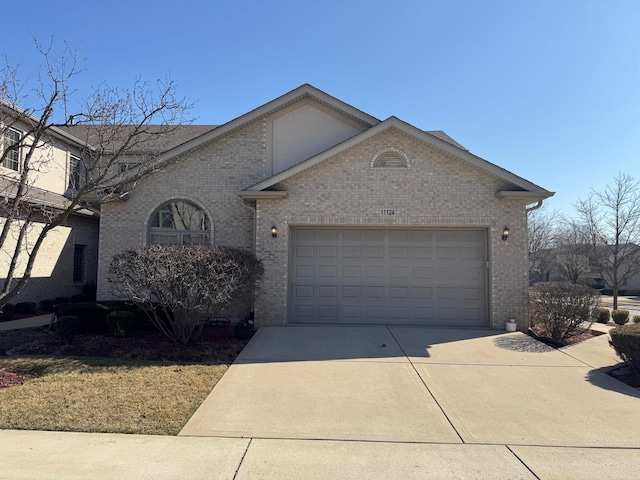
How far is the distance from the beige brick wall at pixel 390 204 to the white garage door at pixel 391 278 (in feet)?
1.24

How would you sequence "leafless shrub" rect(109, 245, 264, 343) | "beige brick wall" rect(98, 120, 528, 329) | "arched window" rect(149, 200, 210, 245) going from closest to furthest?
"leafless shrub" rect(109, 245, 264, 343)
"beige brick wall" rect(98, 120, 528, 329)
"arched window" rect(149, 200, 210, 245)

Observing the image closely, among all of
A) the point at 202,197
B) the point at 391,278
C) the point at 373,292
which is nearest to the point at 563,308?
the point at 391,278

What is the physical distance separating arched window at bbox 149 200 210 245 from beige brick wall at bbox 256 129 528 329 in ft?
7.56

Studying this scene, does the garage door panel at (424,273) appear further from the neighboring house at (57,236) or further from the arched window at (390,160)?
the neighboring house at (57,236)

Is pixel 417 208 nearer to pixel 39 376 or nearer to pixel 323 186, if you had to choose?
pixel 323 186

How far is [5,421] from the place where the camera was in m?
4.62

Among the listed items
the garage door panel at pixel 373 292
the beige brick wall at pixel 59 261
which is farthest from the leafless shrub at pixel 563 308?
the beige brick wall at pixel 59 261

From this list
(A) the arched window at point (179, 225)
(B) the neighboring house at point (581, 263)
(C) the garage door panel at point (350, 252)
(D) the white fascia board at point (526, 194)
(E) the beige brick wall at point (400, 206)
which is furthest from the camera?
(B) the neighboring house at point (581, 263)

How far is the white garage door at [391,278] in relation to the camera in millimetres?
10539

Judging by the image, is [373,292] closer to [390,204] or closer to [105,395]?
[390,204]

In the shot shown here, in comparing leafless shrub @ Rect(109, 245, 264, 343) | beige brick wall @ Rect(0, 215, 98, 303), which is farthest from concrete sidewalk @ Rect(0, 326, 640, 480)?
beige brick wall @ Rect(0, 215, 98, 303)

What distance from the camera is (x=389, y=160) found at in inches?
419

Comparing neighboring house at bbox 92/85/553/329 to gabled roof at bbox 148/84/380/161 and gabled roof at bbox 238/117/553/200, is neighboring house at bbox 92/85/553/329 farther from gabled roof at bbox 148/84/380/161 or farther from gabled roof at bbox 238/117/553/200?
gabled roof at bbox 148/84/380/161

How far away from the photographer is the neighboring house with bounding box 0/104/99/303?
13.1 m
